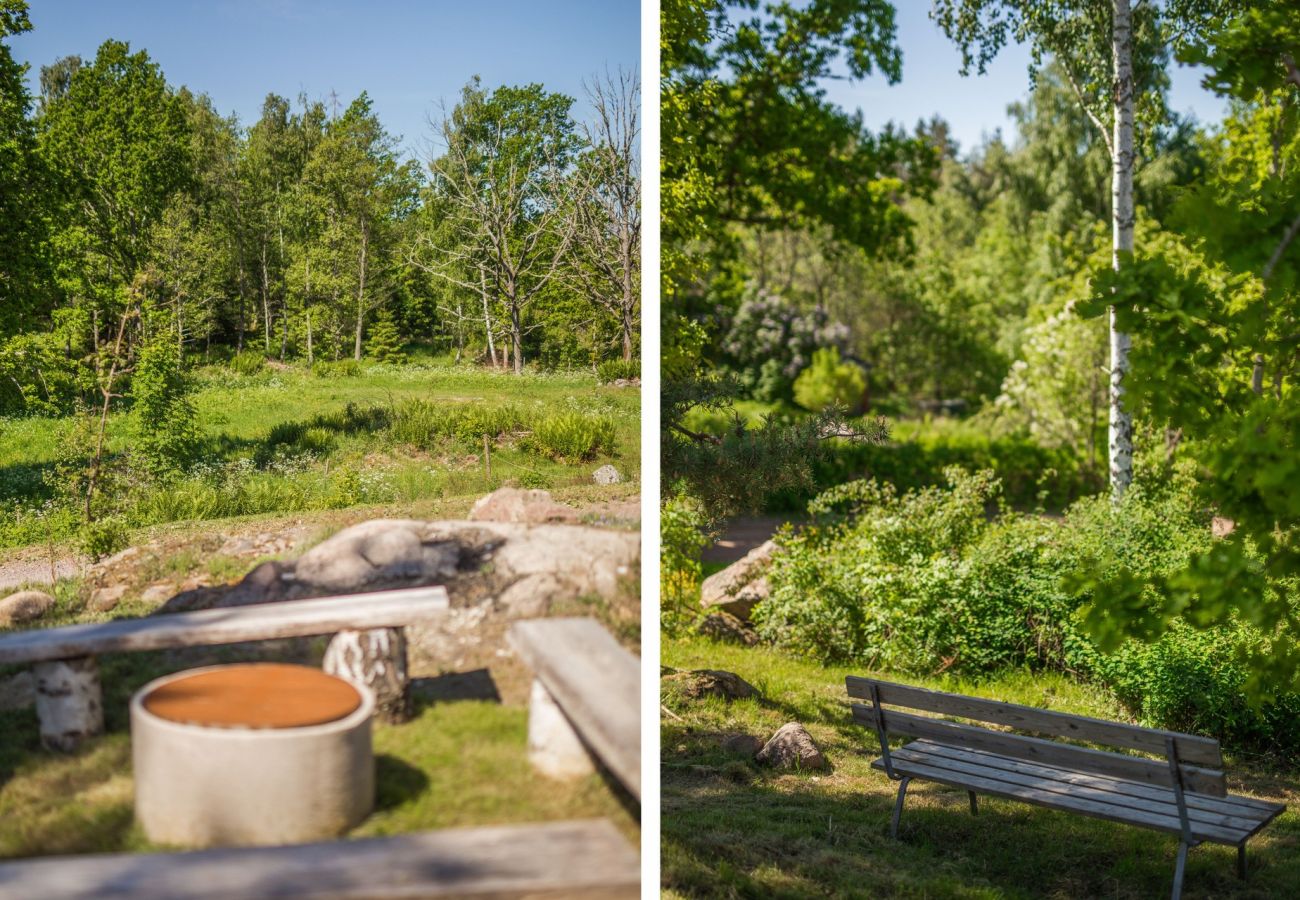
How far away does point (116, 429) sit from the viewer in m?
1.92

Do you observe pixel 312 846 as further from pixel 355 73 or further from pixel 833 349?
pixel 833 349

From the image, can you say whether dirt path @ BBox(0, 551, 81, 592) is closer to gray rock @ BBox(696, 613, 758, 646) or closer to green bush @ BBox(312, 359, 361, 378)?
green bush @ BBox(312, 359, 361, 378)

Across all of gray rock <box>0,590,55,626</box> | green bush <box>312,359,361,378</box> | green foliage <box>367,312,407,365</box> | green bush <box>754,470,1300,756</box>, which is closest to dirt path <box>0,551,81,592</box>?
gray rock <box>0,590,55,626</box>

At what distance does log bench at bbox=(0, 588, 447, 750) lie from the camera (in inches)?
66.7

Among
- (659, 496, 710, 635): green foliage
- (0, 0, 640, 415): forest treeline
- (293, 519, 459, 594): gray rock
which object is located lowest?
(659, 496, 710, 635): green foliage

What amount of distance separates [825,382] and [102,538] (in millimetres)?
16052

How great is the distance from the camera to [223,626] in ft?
5.89

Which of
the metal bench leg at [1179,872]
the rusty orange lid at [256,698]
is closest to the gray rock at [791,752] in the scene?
the metal bench leg at [1179,872]

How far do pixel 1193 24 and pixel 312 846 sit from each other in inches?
326

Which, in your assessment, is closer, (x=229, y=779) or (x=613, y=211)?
(x=229, y=779)

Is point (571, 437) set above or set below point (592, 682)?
above

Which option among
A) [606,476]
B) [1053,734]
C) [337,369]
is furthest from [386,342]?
[1053,734]

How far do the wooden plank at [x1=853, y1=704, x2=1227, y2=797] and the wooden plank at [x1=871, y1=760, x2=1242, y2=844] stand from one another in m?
0.11

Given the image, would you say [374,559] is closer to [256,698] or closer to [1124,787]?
[256,698]
